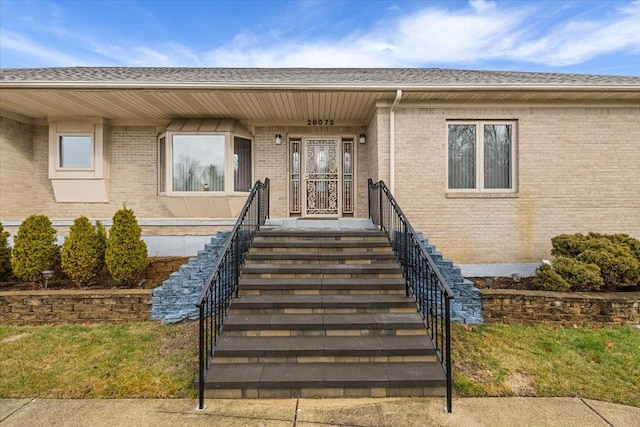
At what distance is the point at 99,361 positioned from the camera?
403cm

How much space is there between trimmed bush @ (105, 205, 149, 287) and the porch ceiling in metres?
2.55

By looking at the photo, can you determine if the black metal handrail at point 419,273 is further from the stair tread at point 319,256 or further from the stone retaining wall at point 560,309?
the stone retaining wall at point 560,309

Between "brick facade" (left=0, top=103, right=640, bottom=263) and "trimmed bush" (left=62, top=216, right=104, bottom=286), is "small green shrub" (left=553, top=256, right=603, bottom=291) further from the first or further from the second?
"trimmed bush" (left=62, top=216, right=104, bottom=286)

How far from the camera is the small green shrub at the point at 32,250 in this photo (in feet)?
18.4

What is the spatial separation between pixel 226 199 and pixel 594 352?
23.3 ft

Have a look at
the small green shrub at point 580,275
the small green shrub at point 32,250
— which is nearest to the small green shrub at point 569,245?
the small green shrub at point 580,275

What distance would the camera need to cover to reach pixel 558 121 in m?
6.78

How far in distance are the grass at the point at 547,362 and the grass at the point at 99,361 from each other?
323 centimetres

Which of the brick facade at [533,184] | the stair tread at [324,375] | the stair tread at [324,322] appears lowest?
the stair tread at [324,375]

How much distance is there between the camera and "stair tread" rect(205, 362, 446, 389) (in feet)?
11.1

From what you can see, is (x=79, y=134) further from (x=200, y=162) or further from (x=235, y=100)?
(x=235, y=100)

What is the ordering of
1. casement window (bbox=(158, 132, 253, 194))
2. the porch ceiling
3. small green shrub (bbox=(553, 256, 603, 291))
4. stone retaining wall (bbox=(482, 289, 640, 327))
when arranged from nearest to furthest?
stone retaining wall (bbox=(482, 289, 640, 327))
small green shrub (bbox=(553, 256, 603, 291))
the porch ceiling
casement window (bbox=(158, 132, 253, 194))

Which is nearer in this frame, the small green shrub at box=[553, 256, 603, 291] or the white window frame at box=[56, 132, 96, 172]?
the small green shrub at box=[553, 256, 603, 291]

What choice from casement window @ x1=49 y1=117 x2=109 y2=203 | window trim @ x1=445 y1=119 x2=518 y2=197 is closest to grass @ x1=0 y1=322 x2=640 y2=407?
window trim @ x1=445 y1=119 x2=518 y2=197
